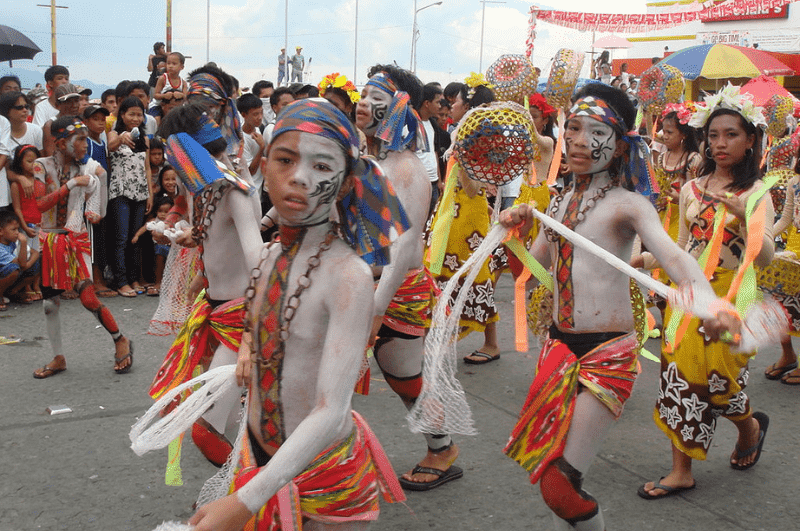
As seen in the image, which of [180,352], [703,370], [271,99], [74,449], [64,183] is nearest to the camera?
[180,352]

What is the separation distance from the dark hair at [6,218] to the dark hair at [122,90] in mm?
2525

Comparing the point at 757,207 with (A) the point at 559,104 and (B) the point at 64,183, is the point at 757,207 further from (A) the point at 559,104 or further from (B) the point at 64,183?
(B) the point at 64,183

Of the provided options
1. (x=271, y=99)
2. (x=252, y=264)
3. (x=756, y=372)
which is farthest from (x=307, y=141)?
(x=271, y=99)

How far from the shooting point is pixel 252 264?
299 cm

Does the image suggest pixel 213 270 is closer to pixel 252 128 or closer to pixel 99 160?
pixel 99 160

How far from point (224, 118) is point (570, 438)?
220 cm

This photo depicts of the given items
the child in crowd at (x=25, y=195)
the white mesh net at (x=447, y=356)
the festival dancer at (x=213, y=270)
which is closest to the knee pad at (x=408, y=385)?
the white mesh net at (x=447, y=356)

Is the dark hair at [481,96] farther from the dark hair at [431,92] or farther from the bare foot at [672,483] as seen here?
the bare foot at [672,483]

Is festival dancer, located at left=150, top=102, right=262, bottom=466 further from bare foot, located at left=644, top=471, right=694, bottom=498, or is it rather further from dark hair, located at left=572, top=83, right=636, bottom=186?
bare foot, located at left=644, top=471, right=694, bottom=498

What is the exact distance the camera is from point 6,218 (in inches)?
315

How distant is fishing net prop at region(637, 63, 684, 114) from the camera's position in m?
5.47

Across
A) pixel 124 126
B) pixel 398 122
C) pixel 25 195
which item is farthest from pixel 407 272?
pixel 124 126

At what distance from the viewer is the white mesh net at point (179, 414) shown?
2.35 m

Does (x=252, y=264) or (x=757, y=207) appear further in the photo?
(x=757, y=207)
